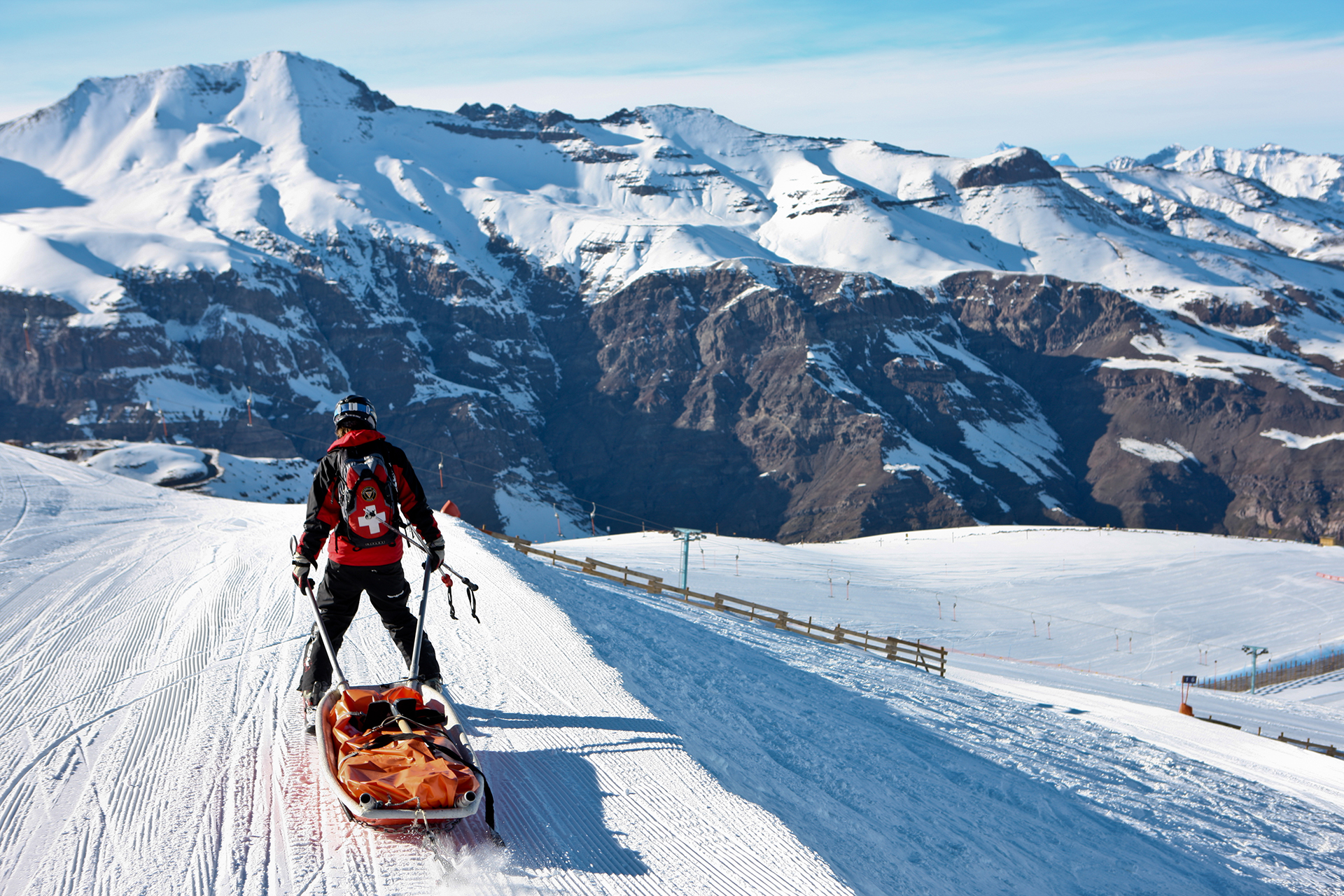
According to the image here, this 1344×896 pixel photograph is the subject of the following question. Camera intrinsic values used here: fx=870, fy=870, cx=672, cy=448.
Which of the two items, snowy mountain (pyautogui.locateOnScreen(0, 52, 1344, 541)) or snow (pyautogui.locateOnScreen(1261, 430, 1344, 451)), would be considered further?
snow (pyautogui.locateOnScreen(1261, 430, 1344, 451))

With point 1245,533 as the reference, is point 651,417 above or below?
above

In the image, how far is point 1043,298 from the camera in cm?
18600

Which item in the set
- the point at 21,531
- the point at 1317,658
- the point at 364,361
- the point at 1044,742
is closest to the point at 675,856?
the point at 1044,742

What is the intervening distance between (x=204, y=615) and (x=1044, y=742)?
36.1 ft

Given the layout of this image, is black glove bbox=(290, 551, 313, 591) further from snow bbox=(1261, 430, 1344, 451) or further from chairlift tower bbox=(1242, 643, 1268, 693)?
snow bbox=(1261, 430, 1344, 451)

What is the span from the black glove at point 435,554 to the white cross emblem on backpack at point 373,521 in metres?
0.35

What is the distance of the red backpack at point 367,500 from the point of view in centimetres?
587

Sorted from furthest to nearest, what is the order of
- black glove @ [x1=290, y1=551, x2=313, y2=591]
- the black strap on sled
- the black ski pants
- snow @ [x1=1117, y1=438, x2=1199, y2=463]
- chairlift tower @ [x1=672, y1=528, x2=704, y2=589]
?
snow @ [x1=1117, y1=438, x2=1199, y2=463] → chairlift tower @ [x1=672, y1=528, x2=704, y2=589] → the black ski pants → black glove @ [x1=290, y1=551, x2=313, y2=591] → the black strap on sled

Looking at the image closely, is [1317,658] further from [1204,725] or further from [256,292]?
[256,292]

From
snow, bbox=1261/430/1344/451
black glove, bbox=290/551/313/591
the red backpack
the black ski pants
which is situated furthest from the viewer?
snow, bbox=1261/430/1344/451

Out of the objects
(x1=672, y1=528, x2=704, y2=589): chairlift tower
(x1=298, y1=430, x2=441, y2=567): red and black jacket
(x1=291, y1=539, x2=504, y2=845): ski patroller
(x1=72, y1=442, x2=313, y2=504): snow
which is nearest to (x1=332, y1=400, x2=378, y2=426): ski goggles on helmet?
(x1=298, y1=430, x2=441, y2=567): red and black jacket

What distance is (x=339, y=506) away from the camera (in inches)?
234

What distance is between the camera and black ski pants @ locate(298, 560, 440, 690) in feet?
19.9

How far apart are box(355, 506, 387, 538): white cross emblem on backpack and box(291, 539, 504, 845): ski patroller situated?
971 mm
